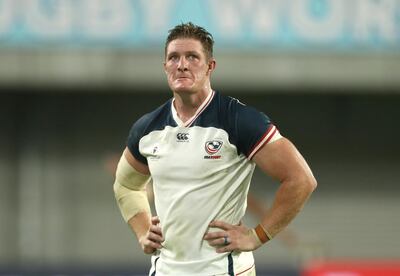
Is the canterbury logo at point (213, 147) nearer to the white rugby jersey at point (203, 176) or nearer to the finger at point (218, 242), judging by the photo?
the white rugby jersey at point (203, 176)

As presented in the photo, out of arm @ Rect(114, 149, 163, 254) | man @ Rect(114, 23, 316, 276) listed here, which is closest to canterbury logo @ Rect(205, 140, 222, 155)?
man @ Rect(114, 23, 316, 276)

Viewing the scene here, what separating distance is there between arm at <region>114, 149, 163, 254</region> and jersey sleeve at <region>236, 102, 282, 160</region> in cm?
67

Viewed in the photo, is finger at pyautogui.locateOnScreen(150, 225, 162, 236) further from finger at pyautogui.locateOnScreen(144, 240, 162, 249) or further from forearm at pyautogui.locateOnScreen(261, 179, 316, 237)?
forearm at pyautogui.locateOnScreen(261, 179, 316, 237)

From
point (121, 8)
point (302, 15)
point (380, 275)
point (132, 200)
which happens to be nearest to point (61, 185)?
point (121, 8)

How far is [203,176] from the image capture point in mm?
4809

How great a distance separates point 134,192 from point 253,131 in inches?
39.1

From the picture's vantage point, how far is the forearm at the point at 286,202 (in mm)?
4734

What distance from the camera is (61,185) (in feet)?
45.5

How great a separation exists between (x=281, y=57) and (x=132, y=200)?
7.03m

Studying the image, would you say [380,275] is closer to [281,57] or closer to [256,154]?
[256,154]

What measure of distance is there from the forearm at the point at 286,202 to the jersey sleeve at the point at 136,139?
0.73 metres

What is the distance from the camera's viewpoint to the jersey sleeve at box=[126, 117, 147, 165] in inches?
200

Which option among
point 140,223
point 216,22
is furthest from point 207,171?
point 216,22

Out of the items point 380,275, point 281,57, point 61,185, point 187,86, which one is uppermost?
point 281,57
